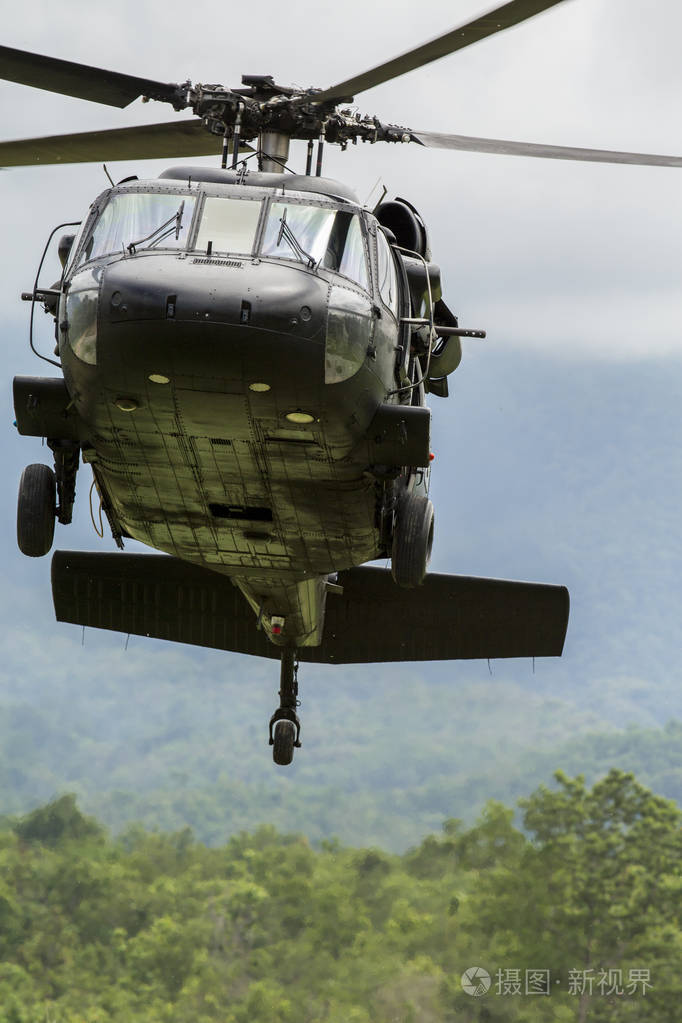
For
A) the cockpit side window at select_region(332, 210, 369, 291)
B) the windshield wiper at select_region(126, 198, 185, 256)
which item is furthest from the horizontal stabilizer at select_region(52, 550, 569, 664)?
the windshield wiper at select_region(126, 198, 185, 256)

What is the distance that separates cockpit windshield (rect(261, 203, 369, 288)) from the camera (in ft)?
30.4

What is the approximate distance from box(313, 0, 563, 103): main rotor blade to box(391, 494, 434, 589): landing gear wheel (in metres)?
2.67

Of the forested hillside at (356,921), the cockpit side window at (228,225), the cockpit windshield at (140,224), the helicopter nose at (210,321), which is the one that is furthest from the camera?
the forested hillside at (356,921)

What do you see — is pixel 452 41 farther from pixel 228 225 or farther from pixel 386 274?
pixel 228 225

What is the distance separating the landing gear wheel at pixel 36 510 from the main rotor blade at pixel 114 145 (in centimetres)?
236

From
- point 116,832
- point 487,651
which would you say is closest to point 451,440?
point 116,832

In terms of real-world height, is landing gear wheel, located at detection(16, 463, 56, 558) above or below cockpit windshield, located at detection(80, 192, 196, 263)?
below

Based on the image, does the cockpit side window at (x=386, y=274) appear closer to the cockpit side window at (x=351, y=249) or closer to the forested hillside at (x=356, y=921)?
the cockpit side window at (x=351, y=249)

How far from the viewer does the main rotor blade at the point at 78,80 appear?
9758mm

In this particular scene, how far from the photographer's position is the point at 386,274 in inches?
391

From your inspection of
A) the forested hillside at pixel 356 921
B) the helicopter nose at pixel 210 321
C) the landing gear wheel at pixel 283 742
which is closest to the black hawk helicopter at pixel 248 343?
the helicopter nose at pixel 210 321

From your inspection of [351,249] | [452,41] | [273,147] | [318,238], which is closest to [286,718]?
[273,147]

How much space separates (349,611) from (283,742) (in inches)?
56.6

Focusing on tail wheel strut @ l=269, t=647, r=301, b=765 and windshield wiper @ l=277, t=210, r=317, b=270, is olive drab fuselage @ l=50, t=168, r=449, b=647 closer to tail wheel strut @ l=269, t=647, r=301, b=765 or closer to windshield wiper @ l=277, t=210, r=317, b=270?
windshield wiper @ l=277, t=210, r=317, b=270
